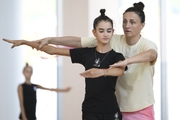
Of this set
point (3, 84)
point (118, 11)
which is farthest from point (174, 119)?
point (3, 84)

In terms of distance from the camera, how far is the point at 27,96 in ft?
2.56

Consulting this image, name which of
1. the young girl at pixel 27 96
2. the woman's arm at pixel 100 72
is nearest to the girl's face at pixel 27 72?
the young girl at pixel 27 96

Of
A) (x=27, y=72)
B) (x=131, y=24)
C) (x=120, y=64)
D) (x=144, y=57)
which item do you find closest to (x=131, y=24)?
(x=131, y=24)

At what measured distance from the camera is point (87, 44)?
122 cm

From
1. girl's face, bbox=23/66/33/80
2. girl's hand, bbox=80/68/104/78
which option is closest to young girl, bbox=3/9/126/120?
girl's hand, bbox=80/68/104/78

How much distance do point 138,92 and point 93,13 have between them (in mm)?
597

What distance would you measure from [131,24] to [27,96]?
1.83 ft

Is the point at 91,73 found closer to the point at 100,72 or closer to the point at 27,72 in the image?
the point at 100,72

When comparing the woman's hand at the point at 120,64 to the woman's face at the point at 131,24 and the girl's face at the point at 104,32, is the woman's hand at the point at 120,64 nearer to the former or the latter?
the girl's face at the point at 104,32

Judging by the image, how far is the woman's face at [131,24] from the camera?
1229mm

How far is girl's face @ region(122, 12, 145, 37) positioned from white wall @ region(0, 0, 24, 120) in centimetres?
39

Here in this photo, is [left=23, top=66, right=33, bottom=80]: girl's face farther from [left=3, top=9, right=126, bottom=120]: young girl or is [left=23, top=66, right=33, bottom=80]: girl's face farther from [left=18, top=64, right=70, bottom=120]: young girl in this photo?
[left=3, top=9, right=126, bottom=120]: young girl

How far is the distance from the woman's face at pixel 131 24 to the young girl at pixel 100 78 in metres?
0.16

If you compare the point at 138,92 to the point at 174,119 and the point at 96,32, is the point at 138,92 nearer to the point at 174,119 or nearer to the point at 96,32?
the point at 96,32
